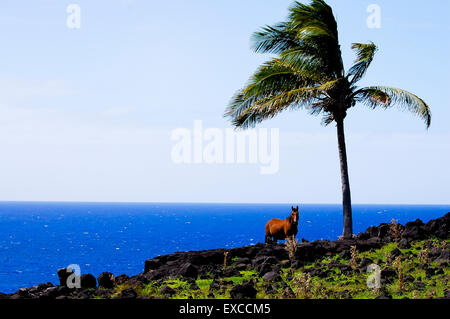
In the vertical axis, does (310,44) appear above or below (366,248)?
above

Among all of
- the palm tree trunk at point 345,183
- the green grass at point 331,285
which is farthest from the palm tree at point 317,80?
the green grass at point 331,285

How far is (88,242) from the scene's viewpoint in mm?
141750

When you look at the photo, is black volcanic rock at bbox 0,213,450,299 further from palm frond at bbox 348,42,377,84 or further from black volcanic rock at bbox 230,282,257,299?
palm frond at bbox 348,42,377,84

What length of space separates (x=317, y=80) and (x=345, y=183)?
5.29 meters

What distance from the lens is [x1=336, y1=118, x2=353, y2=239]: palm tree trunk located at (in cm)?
2136

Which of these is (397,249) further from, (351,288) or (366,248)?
(351,288)

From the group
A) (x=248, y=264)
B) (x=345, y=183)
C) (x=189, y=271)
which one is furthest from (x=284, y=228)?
(x=189, y=271)

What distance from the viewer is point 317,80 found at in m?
22.9

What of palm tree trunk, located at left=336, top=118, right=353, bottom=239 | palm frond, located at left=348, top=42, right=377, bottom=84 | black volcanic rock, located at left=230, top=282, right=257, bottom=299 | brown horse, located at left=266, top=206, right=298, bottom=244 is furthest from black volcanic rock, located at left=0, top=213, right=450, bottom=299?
palm frond, located at left=348, top=42, right=377, bottom=84

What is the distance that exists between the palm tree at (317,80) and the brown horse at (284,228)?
3564 mm

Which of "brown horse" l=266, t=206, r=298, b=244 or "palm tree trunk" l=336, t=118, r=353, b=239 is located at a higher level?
"palm tree trunk" l=336, t=118, r=353, b=239

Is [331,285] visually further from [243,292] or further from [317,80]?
[317,80]
